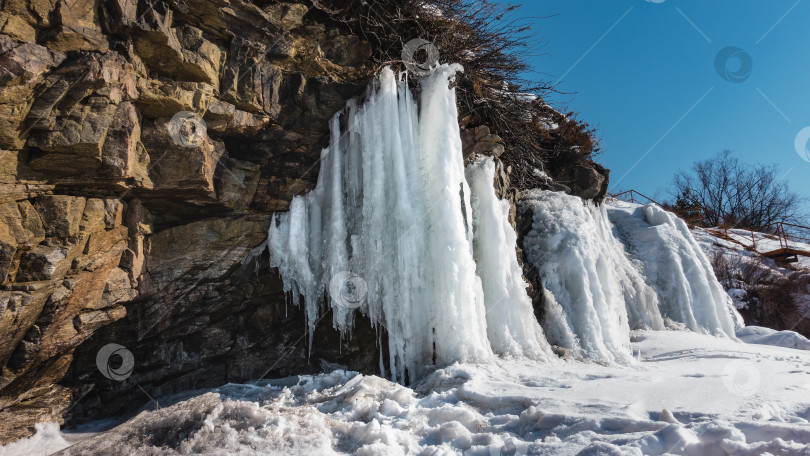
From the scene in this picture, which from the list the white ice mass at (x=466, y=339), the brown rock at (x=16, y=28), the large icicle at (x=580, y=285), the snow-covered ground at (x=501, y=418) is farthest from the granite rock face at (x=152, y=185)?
the large icicle at (x=580, y=285)

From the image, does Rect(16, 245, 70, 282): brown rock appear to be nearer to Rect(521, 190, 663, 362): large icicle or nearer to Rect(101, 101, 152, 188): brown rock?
Rect(101, 101, 152, 188): brown rock

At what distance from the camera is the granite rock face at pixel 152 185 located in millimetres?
4113

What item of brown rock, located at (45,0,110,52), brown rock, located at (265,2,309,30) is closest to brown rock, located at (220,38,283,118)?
brown rock, located at (265,2,309,30)

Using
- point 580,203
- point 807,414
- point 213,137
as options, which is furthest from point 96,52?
point 580,203

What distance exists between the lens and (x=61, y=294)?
461 centimetres

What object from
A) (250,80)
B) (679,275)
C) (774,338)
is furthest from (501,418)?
(774,338)

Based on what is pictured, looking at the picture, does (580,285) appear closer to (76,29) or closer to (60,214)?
(60,214)

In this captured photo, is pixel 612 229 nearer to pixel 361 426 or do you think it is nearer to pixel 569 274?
pixel 569 274

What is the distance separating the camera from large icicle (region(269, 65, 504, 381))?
17.0 feet

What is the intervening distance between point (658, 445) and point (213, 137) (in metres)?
5.22

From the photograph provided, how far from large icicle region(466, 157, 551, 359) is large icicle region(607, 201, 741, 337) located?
13.6 feet

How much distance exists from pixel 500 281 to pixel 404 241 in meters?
1.39

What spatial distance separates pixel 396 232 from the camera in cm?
548

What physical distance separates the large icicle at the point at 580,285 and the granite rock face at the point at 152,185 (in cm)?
288
